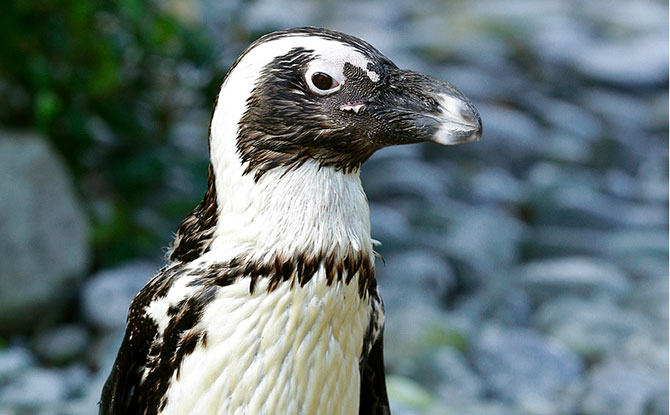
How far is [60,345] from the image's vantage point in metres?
2.42

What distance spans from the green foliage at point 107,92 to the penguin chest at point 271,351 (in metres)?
1.43

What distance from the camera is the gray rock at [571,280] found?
111 inches

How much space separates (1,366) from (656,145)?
3.00 metres

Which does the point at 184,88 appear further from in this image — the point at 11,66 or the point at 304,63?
the point at 304,63

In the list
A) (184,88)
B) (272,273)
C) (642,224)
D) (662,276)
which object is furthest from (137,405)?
(642,224)

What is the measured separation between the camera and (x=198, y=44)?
2.59 meters

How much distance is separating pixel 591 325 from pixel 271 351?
180 centimetres

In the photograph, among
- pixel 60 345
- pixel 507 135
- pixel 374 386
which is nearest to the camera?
pixel 374 386

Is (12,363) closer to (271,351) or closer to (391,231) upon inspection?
(391,231)

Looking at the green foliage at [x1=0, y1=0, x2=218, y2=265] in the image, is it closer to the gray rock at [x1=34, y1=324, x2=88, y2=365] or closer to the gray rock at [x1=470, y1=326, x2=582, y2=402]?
the gray rock at [x1=34, y1=324, x2=88, y2=365]

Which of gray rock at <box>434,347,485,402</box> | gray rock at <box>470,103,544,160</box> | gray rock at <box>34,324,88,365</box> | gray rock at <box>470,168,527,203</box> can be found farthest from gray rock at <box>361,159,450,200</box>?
gray rock at <box>34,324,88,365</box>

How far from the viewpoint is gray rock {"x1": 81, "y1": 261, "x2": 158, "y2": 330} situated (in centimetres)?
244

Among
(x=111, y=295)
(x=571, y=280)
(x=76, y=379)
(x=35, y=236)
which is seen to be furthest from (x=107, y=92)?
(x=571, y=280)

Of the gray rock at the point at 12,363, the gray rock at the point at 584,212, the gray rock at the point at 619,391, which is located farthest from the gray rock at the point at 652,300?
the gray rock at the point at 12,363
